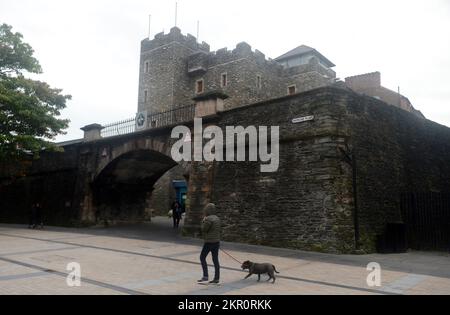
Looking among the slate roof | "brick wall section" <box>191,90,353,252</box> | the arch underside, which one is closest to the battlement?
the slate roof

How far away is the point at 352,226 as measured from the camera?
1217 centimetres

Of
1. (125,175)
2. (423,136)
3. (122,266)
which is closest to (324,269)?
(122,266)

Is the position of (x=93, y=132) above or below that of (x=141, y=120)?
below

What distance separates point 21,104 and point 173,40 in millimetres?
23058

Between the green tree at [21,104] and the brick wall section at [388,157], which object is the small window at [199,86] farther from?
the brick wall section at [388,157]

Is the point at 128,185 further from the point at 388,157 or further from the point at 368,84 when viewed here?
the point at 368,84

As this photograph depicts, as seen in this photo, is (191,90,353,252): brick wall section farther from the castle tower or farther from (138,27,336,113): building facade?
the castle tower

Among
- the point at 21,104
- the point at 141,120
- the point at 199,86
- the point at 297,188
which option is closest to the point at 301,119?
the point at 297,188

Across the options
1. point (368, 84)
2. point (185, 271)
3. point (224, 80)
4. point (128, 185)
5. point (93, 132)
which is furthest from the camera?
point (224, 80)

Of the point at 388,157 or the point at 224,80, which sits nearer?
the point at 388,157

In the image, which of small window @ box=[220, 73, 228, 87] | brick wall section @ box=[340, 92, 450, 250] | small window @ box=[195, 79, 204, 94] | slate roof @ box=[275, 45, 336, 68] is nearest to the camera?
brick wall section @ box=[340, 92, 450, 250]

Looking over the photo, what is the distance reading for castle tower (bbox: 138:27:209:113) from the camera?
38750mm

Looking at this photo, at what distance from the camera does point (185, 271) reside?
8.37 meters

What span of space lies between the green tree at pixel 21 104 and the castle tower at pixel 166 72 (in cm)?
1835
